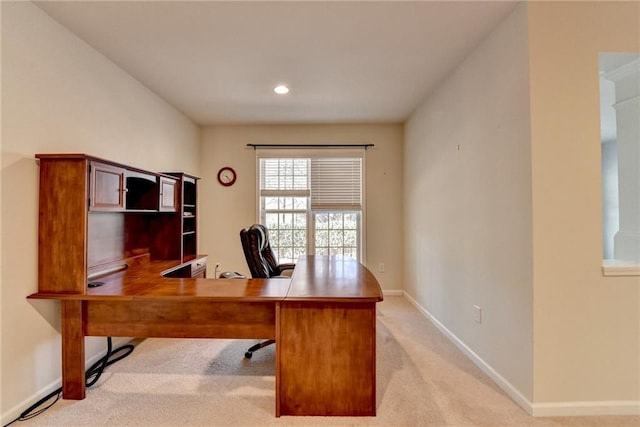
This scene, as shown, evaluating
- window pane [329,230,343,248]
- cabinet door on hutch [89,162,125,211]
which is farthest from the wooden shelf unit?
window pane [329,230,343,248]

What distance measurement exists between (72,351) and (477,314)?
2892mm

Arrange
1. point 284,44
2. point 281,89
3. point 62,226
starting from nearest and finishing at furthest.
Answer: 1. point 62,226
2. point 284,44
3. point 281,89

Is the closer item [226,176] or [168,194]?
[168,194]

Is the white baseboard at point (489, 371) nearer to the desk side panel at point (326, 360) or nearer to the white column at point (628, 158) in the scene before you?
the desk side panel at point (326, 360)

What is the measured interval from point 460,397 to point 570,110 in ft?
6.38

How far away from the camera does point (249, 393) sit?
196 centimetres

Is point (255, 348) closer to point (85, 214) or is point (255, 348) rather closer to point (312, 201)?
point (85, 214)

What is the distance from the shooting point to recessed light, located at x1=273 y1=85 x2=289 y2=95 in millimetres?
2992

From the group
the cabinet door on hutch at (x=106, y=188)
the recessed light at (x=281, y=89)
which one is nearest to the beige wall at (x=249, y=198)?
the recessed light at (x=281, y=89)

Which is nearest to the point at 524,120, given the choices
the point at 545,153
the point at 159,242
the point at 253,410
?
the point at 545,153

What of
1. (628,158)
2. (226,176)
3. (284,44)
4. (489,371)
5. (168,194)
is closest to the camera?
(628,158)

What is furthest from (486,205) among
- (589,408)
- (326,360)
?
(326,360)

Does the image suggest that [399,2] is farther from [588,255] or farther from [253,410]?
[253,410]

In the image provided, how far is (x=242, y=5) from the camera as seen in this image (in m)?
1.83
